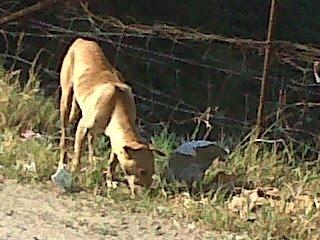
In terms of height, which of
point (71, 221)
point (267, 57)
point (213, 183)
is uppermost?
point (267, 57)

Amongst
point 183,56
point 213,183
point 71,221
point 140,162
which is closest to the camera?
point 71,221

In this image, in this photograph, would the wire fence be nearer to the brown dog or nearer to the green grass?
the green grass

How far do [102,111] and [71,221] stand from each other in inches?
39.3

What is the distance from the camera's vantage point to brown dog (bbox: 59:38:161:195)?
6.27 meters

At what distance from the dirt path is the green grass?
0.41 ft

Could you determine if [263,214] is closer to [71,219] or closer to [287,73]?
[71,219]

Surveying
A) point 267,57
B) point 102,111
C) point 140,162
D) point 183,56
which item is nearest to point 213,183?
point 140,162

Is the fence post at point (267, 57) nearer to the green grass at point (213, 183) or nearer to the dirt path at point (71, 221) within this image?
the green grass at point (213, 183)

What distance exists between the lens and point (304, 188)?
6.52m

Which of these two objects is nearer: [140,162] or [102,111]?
[140,162]

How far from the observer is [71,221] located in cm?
574

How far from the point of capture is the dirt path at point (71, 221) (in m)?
5.57

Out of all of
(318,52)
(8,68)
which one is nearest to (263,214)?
(318,52)

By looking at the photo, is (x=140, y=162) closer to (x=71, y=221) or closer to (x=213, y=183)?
(x=213, y=183)
